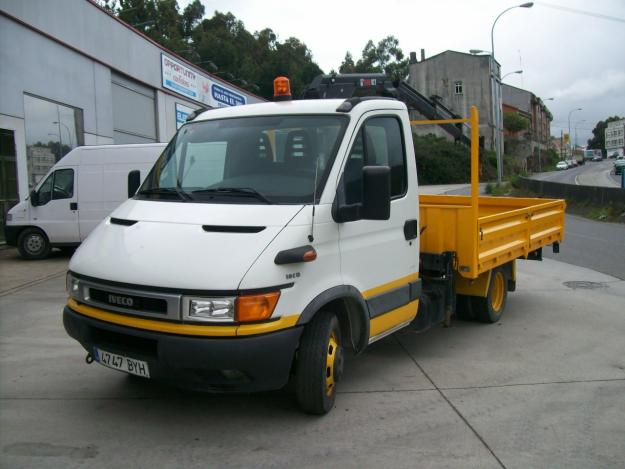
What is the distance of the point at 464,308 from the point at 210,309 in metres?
4.14

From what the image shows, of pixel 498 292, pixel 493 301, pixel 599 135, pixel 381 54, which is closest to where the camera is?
pixel 493 301

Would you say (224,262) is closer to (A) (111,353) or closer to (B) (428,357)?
(A) (111,353)

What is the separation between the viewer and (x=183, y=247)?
3666 mm

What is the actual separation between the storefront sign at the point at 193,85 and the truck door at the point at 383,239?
1841cm

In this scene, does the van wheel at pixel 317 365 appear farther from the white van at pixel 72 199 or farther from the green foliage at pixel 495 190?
the green foliage at pixel 495 190

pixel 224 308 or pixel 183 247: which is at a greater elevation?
pixel 183 247

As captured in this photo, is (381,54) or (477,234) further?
(381,54)

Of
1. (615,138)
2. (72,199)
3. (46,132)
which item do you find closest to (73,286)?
(72,199)

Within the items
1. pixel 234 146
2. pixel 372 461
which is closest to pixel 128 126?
pixel 234 146

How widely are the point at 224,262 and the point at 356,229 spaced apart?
1147 millimetres

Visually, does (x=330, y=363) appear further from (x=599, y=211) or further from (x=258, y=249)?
(x=599, y=211)

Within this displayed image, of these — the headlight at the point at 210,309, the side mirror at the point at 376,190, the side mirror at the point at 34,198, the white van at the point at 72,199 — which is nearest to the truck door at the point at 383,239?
the side mirror at the point at 376,190

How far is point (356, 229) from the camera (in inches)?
168

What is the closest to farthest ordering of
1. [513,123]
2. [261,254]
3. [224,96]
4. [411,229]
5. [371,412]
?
[261,254] → [371,412] → [411,229] → [224,96] → [513,123]
